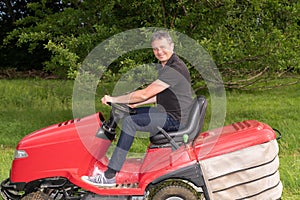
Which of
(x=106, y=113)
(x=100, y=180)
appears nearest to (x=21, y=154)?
(x=100, y=180)

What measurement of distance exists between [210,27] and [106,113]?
3322mm

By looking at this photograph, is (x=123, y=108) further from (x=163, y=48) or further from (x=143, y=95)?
(x=163, y=48)

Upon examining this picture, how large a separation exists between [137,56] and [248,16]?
189 centimetres

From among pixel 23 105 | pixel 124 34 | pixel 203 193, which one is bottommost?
pixel 23 105

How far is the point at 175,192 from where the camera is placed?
3.98 m

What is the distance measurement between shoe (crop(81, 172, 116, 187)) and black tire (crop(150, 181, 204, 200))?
375 mm

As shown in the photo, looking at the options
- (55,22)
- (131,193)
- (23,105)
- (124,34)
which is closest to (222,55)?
(124,34)

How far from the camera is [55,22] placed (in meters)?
8.48

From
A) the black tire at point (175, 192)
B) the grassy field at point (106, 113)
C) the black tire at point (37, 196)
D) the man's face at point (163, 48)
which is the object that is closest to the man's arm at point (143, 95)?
the man's face at point (163, 48)

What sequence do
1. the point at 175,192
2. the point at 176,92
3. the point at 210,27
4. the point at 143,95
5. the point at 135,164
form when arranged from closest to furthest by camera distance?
the point at 175,192 < the point at 143,95 < the point at 176,92 < the point at 135,164 < the point at 210,27

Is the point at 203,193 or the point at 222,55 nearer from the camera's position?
the point at 203,193

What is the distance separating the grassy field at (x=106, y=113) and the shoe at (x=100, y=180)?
157 cm

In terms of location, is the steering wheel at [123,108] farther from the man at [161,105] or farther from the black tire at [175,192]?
the black tire at [175,192]

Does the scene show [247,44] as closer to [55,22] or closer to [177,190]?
[55,22]
